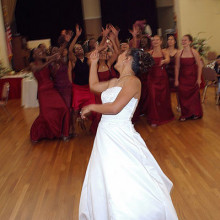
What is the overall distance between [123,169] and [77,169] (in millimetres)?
1991

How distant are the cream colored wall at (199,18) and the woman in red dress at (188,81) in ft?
13.4

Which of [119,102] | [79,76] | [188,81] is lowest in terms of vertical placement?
[188,81]

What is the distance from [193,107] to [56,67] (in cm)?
233

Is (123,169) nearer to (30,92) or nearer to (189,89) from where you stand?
(189,89)

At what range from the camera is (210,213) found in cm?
287

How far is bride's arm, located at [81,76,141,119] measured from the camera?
90.0 inches

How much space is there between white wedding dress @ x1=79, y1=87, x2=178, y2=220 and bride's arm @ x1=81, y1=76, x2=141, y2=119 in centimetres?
10

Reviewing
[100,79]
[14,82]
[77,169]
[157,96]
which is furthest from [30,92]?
[77,169]

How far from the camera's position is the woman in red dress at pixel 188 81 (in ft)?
19.5

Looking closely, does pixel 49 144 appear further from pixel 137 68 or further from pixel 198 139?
pixel 137 68

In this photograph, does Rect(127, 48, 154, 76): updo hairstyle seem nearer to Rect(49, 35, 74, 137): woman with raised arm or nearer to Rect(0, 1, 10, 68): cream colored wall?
Rect(49, 35, 74, 137): woman with raised arm

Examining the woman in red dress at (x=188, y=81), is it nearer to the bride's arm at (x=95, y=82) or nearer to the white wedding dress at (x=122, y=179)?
the bride's arm at (x=95, y=82)

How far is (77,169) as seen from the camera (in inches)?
166

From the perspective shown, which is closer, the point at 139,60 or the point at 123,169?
the point at 123,169
